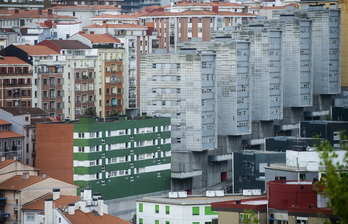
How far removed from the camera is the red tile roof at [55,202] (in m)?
103

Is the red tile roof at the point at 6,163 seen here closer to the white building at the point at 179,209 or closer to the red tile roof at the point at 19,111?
the red tile roof at the point at 19,111

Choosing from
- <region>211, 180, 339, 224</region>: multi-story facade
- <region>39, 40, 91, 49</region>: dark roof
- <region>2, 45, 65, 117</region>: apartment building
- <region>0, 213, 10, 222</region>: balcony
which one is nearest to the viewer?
<region>211, 180, 339, 224</region>: multi-story facade

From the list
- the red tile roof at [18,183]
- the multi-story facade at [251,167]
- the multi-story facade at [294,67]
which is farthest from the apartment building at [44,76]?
the red tile roof at [18,183]

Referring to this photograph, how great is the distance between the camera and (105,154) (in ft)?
418

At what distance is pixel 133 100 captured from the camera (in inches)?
7313

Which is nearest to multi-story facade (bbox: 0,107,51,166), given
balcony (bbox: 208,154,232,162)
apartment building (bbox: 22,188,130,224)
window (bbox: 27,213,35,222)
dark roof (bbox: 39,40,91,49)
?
balcony (bbox: 208,154,232,162)

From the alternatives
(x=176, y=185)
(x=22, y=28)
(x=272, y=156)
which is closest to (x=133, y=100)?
(x=22, y=28)

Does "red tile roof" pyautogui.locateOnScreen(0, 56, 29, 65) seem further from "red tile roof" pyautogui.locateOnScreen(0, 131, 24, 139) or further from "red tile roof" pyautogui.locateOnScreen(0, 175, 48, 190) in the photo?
"red tile roof" pyautogui.locateOnScreen(0, 175, 48, 190)

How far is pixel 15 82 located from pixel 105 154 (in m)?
36.2

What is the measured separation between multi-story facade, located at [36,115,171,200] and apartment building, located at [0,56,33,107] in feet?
94.4

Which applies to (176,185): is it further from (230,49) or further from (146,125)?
(230,49)

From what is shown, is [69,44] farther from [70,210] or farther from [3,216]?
[70,210]

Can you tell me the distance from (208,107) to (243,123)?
919 centimetres

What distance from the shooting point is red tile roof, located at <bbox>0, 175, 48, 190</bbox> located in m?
110
